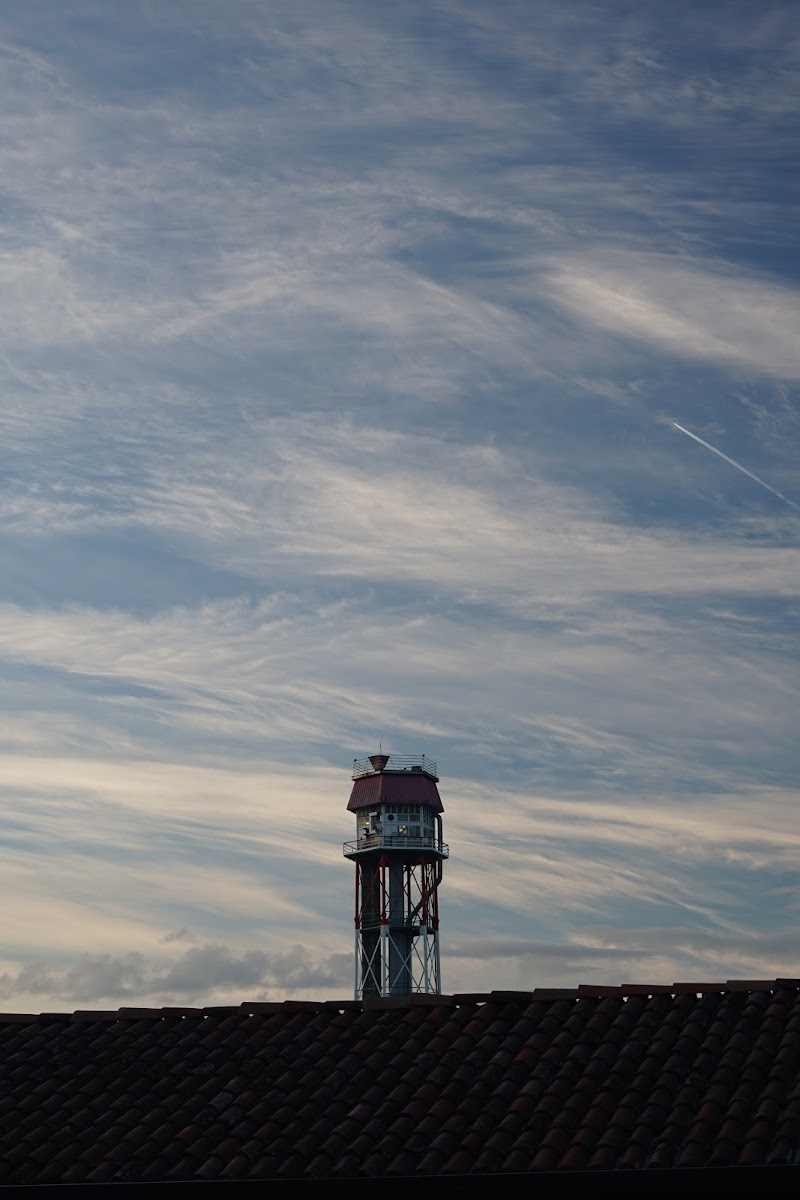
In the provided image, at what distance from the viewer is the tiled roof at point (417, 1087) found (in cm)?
1381

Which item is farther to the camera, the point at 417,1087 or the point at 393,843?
the point at 393,843

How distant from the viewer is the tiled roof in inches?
544

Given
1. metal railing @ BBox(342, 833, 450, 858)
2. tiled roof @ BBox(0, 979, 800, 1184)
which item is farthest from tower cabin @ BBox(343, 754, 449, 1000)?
tiled roof @ BBox(0, 979, 800, 1184)

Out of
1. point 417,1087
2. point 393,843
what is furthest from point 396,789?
point 417,1087

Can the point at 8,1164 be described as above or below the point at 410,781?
below

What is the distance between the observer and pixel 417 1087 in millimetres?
15516

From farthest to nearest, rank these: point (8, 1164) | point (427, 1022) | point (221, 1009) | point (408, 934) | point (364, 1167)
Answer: point (408, 934)
point (221, 1009)
point (427, 1022)
point (8, 1164)
point (364, 1167)

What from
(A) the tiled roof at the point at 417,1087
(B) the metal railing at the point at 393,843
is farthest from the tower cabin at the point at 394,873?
(A) the tiled roof at the point at 417,1087

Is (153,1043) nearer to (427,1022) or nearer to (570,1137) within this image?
(427,1022)

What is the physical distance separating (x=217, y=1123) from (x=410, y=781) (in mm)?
73672

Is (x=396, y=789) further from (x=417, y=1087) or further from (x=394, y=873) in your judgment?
(x=417, y=1087)

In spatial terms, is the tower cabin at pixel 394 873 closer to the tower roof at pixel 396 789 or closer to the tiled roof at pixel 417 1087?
the tower roof at pixel 396 789

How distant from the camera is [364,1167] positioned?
45.6ft

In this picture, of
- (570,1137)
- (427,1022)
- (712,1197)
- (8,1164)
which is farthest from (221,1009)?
(712,1197)
